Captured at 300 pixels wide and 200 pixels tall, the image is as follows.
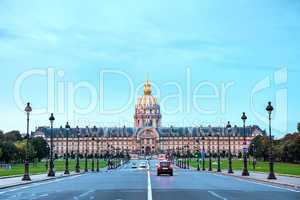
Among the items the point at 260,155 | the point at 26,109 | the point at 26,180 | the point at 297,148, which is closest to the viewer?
the point at 26,180

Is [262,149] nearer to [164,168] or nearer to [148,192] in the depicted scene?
[164,168]

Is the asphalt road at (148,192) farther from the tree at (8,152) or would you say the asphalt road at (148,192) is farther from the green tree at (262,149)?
the green tree at (262,149)

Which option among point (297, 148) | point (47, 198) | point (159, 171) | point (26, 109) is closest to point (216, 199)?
point (47, 198)

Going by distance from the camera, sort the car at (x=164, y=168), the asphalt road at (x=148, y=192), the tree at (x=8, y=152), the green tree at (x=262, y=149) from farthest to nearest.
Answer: the green tree at (x=262, y=149) → the tree at (x=8, y=152) → the car at (x=164, y=168) → the asphalt road at (x=148, y=192)

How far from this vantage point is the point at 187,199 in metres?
23.4

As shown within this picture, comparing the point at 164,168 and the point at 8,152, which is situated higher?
the point at 164,168

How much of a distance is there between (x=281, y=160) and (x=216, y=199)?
122 meters

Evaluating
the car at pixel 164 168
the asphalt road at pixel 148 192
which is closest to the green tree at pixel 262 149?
the car at pixel 164 168

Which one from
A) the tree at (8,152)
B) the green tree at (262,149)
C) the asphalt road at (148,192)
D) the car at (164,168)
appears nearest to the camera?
the asphalt road at (148,192)

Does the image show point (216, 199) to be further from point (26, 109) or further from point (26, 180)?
point (26, 109)

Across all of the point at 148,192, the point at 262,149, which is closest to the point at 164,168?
the point at 148,192

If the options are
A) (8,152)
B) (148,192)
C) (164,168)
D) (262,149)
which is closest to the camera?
(148,192)

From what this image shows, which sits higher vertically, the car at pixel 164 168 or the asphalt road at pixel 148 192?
the asphalt road at pixel 148 192

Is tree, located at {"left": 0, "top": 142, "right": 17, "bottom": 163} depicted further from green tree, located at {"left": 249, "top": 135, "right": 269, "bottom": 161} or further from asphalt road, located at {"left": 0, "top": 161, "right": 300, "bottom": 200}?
asphalt road, located at {"left": 0, "top": 161, "right": 300, "bottom": 200}
